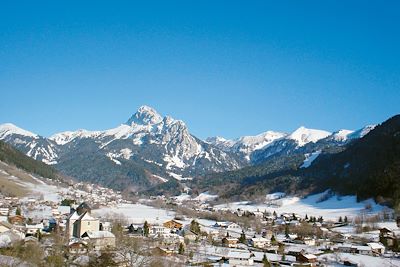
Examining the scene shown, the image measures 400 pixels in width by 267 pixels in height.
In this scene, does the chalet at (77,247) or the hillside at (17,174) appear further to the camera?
the hillside at (17,174)

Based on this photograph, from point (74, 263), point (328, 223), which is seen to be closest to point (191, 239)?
point (74, 263)

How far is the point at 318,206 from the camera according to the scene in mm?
136250

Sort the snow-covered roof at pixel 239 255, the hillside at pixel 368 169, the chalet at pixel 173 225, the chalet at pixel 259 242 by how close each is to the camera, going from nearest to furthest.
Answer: the snow-covered roof at pixel 239 255 < the chalet at pixel 259 242 < the chalet at pixel 173 225 < the hillside at pixel 368 169

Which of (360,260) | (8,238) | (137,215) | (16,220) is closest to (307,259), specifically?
(360,260)

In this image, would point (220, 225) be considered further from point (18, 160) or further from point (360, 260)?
point (18, 160)

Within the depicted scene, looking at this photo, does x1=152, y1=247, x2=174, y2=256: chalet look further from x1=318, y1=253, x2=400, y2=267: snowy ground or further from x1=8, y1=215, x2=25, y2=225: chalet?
x1=8, y1=215, x2=25, y2=225: chalet

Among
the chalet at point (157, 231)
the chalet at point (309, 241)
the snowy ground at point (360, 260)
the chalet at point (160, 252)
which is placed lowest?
the snowy ground at point (360, 260)

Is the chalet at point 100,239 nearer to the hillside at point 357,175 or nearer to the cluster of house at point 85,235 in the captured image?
the cluster of house at point 85,235

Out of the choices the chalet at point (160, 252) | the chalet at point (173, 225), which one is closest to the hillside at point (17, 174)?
the chalet at point (173, 225)

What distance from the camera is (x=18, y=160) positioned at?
614ft

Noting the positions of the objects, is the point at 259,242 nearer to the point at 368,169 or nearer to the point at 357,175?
the point at 368,169

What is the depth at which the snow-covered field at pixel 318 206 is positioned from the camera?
113m

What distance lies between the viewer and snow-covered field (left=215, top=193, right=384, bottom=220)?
113m

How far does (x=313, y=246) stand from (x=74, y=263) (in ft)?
127
